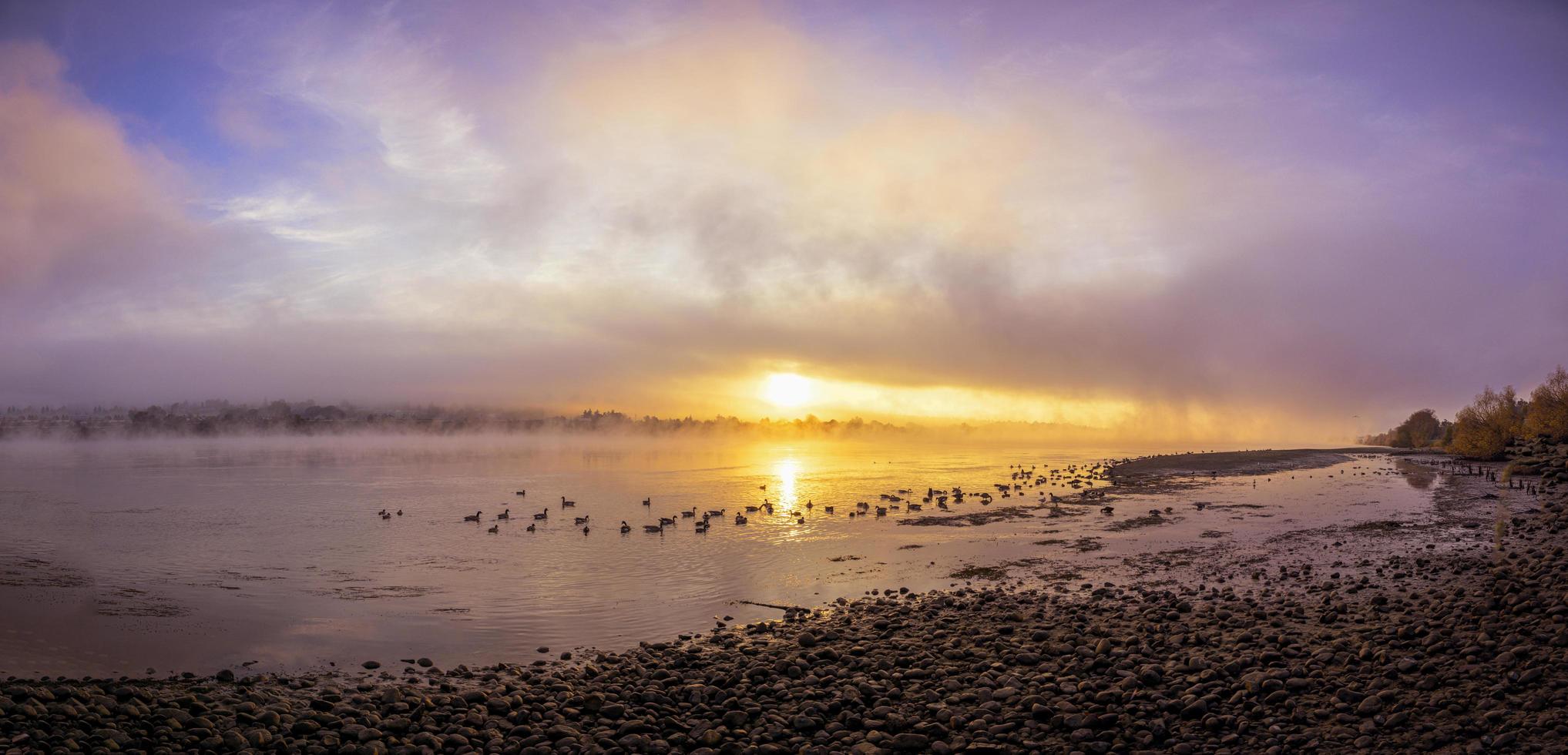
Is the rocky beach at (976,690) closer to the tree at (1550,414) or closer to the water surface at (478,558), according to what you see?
the water surface at (478,558)

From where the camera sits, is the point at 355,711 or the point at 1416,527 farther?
the point at 1416,527

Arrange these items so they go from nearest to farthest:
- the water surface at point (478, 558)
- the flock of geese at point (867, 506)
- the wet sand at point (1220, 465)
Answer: the water surface at point (478, 558)
the flock of geese at point (867, 506)
the wet sand at point (1220, 465)

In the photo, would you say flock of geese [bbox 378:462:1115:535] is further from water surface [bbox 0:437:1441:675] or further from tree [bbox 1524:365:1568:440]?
tree [bbox 1524:365:1568:440]

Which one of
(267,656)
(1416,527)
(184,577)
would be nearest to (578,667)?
(267,656)

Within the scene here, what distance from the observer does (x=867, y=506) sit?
150 ft

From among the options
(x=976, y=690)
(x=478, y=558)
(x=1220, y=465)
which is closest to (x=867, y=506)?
(x=478, y=558)

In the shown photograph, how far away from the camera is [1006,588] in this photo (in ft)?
69.4

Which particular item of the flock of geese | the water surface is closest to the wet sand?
the flock of geese

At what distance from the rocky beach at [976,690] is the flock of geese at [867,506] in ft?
72.9

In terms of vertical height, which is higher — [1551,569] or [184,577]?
[1551,569]

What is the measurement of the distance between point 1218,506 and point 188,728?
46.8 meters

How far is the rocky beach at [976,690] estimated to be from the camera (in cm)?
1025

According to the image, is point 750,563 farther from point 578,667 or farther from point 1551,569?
point 1551,569

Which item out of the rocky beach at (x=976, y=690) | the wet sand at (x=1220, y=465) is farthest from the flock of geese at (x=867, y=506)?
the rocky beach at (x=976, y=690)
